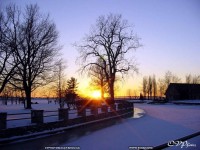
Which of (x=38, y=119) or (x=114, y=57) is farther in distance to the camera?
(x=114, y=57)

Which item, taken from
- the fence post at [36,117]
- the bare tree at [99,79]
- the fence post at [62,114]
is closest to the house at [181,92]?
the bare tree at [99,79]

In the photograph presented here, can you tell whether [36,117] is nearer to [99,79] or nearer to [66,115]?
[66,115]

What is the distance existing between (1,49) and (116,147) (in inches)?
888

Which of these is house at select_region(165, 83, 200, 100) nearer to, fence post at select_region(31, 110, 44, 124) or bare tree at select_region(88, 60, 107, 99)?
bare tree at select_region(88, 60, 107, 99)

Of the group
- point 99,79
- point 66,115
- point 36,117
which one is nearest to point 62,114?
point 66,115

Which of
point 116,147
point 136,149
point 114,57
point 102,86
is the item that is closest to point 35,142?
point 116,147

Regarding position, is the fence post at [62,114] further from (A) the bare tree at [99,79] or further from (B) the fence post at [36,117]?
(A) the bare tree at [99,79]

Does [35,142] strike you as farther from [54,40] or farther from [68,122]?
[54,40]

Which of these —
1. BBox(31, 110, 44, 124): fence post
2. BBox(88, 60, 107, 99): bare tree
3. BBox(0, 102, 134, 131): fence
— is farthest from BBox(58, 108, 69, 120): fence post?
BBox(88, 60, 107, 99): bare tree

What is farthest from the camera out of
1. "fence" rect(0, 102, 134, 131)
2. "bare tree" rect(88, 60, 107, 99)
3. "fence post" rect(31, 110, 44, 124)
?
"bare tree" rect(88, 60, 107, 99)

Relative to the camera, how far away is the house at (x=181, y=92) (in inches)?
3366

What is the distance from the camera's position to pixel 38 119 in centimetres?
1875

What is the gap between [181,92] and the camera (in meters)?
85.8

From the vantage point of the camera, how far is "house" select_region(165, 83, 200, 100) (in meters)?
85.5
